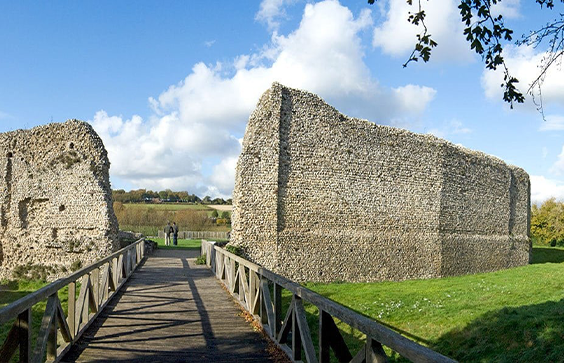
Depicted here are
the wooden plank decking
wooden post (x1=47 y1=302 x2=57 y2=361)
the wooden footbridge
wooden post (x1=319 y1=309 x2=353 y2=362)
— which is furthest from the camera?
the wooden plank decking

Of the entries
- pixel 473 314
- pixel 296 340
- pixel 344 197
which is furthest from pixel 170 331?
pixel 344 197

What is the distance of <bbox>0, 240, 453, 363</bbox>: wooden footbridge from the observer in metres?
4.07

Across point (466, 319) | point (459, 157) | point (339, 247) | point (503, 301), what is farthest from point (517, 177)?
point (466, 319)

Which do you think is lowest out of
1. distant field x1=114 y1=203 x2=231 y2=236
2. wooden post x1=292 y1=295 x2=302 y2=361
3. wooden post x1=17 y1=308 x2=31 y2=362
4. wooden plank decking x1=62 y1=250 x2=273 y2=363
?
wooden plank decking x1=62 y1=250 x2=273 y2=363

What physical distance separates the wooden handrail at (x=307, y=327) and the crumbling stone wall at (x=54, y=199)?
8.38 meters

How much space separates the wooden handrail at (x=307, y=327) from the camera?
3006mm

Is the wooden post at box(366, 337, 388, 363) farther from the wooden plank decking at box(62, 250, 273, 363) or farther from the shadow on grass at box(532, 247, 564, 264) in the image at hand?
the shadow on grass at box(532, 247, 564, 264)

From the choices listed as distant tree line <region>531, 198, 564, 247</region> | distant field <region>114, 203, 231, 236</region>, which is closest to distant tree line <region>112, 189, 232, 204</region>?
distant field <region>114, 203, 231, 236</region>

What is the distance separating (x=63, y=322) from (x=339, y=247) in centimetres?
1375

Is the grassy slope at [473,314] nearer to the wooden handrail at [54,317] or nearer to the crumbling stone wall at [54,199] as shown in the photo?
the wooden handrail at [54,317]

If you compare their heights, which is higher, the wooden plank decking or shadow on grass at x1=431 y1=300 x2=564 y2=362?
the wooden plank decking

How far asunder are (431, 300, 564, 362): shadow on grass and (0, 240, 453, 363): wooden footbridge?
10.1 ft

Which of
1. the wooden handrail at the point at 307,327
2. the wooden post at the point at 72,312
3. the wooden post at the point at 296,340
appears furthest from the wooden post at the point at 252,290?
the wooden post at the point at 72,312

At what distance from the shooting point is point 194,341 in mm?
6262
